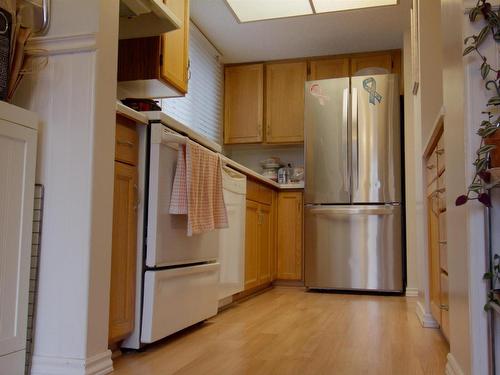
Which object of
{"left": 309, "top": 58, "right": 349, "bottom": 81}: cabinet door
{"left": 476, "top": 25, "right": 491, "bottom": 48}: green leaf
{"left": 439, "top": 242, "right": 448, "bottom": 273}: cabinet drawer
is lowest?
{"left": 439, "top": 242, "right": 448, "bottom": 273}: cabinet drawer

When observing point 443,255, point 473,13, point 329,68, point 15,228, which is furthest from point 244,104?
point 473,13

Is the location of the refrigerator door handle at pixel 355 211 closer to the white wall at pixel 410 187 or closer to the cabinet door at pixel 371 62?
the white wall at pixel 410 187

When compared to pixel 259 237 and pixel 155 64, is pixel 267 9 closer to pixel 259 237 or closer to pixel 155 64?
pixel 155 64

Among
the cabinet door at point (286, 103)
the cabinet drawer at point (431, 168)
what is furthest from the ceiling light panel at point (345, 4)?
the cabinet drawer at point (431, 168)

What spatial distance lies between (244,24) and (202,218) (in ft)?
7.83

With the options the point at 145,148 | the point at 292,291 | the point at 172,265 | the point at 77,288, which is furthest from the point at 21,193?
the point at 292,291

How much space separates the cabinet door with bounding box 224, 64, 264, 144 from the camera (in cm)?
475

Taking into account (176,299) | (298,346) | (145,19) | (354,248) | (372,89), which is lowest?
(298,346)

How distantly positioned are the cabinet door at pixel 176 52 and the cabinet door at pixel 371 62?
2.08 metres

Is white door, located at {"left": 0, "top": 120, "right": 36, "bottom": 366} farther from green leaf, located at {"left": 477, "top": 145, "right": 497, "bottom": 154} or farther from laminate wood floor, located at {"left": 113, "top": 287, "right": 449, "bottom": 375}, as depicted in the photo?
green leaf, located at {"left": 477, "top": 145, "right": 497, "bottom": 154}

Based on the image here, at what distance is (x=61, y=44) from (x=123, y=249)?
2.49 ft

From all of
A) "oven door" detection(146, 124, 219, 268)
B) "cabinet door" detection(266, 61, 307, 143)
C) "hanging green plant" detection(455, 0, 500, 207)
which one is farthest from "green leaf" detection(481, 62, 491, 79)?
"cabinet door" detection(266, 61, 307, 143)

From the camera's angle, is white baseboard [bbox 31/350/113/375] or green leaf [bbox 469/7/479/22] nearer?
green leaf [bbox 469/7/479/22]

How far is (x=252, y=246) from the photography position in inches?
141
